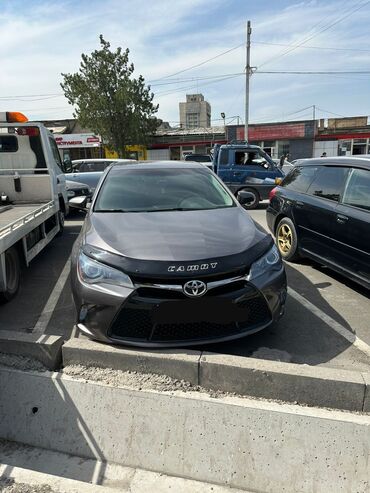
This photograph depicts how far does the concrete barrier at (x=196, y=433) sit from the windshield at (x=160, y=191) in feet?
6.19

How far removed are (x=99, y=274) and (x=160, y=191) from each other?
1701 millimetres

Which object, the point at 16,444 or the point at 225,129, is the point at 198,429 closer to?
the point at 16,444

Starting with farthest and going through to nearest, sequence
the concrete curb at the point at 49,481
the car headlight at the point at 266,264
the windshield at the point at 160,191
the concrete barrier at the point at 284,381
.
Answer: the windshield at the point at 160,191 → the car headlight at the point at 266,264 → the concrete barrier at the point at 284,381 → the concrete curb at the point at 49,481

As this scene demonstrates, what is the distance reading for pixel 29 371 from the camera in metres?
3.01

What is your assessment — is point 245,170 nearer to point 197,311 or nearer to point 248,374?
point 197,311

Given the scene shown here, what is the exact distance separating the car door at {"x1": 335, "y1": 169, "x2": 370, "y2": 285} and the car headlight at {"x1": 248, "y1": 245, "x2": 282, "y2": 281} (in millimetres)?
1401

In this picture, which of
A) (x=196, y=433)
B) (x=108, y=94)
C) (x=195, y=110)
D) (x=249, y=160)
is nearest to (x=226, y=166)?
(x=249, y=160)

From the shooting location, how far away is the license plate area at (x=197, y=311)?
9.35 feet

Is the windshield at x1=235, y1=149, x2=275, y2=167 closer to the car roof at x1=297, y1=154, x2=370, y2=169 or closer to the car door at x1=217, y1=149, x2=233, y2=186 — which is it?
the car door at x1=217, y1=149, x2=233, y2=186

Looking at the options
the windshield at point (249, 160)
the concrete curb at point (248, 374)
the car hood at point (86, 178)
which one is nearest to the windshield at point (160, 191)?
the concrete curb at point (248, 374)

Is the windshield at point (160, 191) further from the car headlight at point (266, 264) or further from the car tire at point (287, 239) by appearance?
the car tire at point (287, 239)

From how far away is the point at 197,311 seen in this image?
2.88 metres

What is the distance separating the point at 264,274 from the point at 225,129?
104 feet

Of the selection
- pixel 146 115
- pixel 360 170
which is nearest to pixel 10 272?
pixel 360 170
